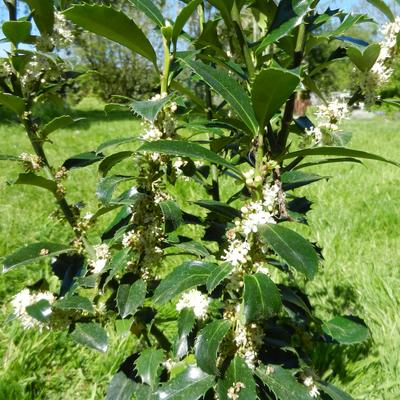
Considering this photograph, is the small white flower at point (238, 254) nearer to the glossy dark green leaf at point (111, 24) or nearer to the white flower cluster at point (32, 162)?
the glossy dark green leaf at point (111, 24)

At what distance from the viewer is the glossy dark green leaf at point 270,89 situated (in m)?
0.62

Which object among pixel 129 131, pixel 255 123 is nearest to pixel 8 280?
pixel 255 123

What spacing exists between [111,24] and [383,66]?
0.49 metres

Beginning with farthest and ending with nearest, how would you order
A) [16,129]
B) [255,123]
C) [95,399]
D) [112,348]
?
1. [16,129]
2. [112,348]
3. [95,399]
4. [255,123]

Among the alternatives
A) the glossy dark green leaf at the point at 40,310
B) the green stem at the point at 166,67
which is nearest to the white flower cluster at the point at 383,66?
the green stem at the point at 166,67

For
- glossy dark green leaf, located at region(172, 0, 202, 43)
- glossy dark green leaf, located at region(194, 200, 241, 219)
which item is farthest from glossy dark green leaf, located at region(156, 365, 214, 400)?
glossy dark green leaf, located at region(172, 0, 202, 43)

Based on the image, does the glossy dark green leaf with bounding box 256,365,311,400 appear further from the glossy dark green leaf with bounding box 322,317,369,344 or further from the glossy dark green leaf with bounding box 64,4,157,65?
the glossy dark green leaf with bounding box 64,4,157,65

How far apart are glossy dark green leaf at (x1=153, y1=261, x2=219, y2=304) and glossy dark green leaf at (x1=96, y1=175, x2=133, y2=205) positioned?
0.59 feet

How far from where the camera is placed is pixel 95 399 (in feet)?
4.91

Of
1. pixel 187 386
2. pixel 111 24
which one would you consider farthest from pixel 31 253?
pixel 111 24

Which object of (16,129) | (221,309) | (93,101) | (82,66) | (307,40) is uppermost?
(307,40)

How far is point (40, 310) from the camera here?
979mm

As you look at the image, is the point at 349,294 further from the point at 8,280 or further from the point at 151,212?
the point at 8,280

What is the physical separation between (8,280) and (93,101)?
11.9m
